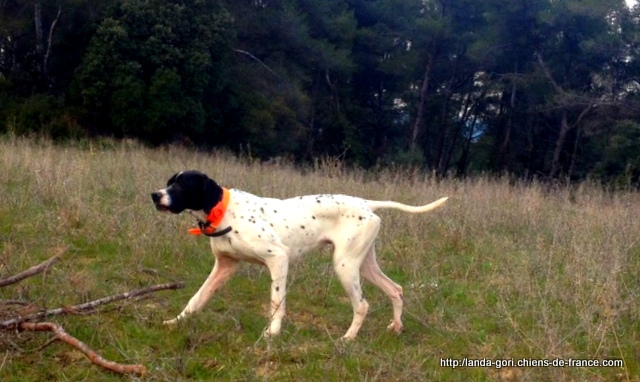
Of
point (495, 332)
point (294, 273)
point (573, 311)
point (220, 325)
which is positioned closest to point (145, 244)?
point (294, 273)

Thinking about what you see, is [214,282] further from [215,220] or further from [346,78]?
[346,78]

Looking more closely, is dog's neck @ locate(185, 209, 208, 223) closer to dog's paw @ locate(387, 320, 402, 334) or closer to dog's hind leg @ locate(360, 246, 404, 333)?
dog's hind leg @ locate(360, 246, 404, 333)

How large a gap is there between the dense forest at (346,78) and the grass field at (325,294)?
35.1 ft

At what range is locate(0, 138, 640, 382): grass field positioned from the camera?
455 cm

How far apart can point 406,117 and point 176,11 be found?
1725 cm

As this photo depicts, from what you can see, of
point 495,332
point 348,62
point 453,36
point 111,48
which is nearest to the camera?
point 495,332

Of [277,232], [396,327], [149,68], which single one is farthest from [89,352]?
[149,68]

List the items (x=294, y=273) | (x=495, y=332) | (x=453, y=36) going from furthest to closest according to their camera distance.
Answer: (x=453, y=36) → (x=294, y=273) → (x=495, y=332)

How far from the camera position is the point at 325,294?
6109 millimetres

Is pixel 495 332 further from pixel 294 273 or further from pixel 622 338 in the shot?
pixel 294 273

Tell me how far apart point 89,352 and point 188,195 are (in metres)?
1.26

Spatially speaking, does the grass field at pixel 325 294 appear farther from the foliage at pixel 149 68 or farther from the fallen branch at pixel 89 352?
the foliage at pixel 149 68

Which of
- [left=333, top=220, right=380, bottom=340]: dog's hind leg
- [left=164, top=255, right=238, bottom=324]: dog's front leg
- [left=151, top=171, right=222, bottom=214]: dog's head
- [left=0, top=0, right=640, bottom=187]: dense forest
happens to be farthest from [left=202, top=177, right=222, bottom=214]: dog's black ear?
[left=0, top=0, right=640, bottom=187]: dense forest

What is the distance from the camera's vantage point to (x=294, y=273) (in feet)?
21.3
